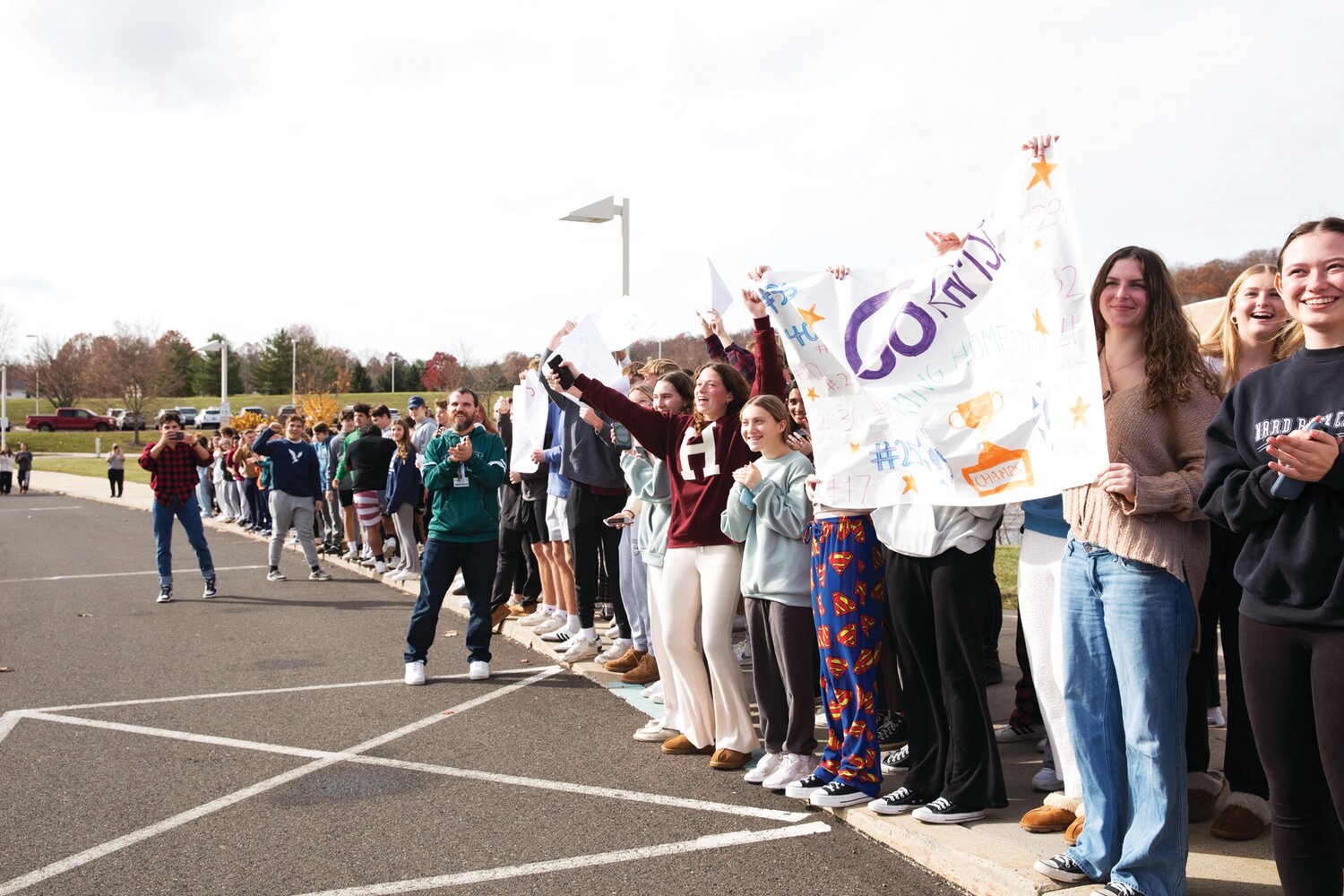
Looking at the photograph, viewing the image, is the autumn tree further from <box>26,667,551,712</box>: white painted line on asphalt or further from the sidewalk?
the sidewalk

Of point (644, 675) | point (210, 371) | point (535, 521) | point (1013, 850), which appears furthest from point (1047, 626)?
point (210, 371)

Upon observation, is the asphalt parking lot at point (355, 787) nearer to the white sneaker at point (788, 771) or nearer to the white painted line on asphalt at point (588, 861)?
the white painted line on asphalt at point (588, 861)

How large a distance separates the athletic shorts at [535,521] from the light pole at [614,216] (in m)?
2.76

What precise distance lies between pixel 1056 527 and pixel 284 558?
47.2 feet

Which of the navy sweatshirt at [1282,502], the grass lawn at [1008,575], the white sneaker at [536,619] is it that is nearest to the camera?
the navy sweatshirt at [1282,502]

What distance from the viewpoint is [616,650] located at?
26.7 ft

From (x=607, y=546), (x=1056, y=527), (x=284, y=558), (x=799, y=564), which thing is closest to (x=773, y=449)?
(x=799, y=564)

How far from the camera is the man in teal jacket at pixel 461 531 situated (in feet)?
26.3

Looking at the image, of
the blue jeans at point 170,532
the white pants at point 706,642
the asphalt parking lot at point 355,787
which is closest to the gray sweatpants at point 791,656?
the white pants at point 706,642

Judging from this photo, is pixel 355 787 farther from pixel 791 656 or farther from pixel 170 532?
pixel 170 532

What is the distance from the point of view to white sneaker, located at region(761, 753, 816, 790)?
5246 mm

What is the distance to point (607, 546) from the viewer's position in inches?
331

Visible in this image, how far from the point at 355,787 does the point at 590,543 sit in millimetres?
3176

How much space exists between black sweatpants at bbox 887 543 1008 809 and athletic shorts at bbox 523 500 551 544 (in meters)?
4.96
